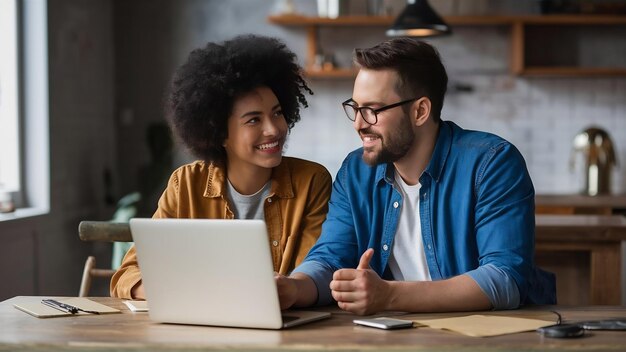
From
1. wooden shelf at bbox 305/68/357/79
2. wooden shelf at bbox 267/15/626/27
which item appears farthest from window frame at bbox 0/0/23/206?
wooden shelf at bbox 305/68/357/79

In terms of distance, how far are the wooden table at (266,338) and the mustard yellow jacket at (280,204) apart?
66 cm

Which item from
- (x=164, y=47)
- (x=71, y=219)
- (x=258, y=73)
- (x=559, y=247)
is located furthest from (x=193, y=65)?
(x=164, y=47)

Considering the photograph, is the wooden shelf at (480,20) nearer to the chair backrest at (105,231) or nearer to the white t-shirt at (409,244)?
the white t-shirt at (409,244)

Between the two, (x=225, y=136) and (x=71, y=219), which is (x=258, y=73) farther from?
(x=71, y=219)

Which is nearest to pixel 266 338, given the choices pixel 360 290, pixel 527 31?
pixel 360 290

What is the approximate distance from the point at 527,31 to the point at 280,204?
12.1 ft

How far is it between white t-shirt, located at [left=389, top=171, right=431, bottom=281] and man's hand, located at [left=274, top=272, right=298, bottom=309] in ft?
1.43

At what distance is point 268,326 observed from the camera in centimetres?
190

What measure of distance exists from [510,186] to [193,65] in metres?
1.06

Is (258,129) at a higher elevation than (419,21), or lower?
lower

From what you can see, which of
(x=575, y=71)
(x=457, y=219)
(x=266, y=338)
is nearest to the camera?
(x=266, y=338)

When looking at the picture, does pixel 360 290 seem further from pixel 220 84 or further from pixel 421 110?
pixel 220 84

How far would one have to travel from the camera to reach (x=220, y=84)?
8.96 ft

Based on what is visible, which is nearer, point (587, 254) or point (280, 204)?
point (280, 204)
